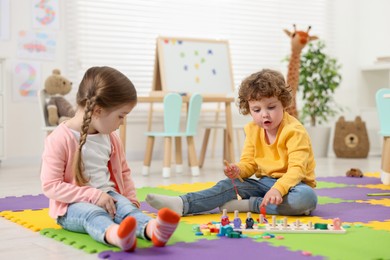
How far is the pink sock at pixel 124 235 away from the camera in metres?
1.44

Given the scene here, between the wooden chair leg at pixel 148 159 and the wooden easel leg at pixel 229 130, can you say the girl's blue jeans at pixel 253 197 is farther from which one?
the wooden easel leg at pixel 229 130

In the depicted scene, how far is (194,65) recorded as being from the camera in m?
4.80

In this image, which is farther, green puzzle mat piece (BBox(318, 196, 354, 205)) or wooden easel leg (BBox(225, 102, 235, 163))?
wooden easel leg (BBox(225, 102, 235, 163))

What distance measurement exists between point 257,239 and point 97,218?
1.46 ft

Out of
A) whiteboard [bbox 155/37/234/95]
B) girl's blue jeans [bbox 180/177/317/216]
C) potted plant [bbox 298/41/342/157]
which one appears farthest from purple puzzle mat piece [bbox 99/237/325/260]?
potted plant [bbox 298/41/342/157]

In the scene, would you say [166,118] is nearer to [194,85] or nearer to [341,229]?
[194,85]

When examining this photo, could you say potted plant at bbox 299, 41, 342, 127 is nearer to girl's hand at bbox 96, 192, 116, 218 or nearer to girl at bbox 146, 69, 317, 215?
girl at bbox 146, 69, 317, 215

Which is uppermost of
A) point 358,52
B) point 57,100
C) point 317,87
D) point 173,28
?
point 173,28

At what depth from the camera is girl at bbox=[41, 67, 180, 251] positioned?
67.0 inches

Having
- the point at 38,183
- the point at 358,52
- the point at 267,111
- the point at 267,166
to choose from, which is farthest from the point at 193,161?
the point at 358,52

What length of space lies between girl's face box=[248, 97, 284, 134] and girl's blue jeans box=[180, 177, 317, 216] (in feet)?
A: 0.72

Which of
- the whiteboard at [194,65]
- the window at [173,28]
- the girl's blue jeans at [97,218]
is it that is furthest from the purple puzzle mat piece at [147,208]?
the window at [173,28]

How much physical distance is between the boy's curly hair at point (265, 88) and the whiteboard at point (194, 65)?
233cm

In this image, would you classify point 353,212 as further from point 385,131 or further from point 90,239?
point 385,131
